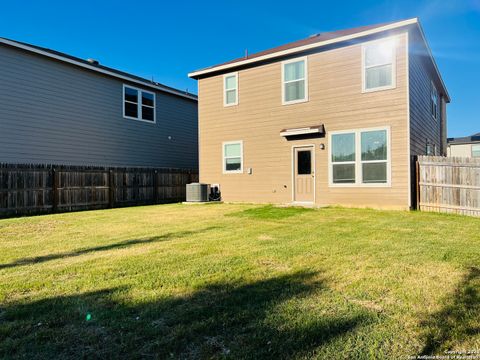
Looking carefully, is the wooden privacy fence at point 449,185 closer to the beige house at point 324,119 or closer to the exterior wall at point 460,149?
the beige house at point 324,119

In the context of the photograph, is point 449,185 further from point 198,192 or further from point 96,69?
point 96,69

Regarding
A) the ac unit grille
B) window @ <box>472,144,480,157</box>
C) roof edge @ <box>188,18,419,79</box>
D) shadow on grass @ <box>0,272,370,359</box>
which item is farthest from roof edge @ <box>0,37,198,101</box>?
window @ <box>472,144,480,157</box>

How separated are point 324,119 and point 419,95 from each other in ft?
11.5

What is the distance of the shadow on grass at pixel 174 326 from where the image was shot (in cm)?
218

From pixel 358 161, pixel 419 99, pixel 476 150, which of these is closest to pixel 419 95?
pixel 419 99

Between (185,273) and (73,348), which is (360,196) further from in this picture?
(73,348)

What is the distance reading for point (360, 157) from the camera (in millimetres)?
10508

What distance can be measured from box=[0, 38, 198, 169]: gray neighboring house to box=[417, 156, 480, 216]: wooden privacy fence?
41.5 ft

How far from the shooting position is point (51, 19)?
15055 millimetres

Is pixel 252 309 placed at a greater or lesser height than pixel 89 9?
lesser

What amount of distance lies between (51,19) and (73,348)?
1697 cm

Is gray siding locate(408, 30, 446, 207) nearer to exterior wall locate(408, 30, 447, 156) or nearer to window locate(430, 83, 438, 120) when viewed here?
exterior wall locate(408, 30, 447, 156)

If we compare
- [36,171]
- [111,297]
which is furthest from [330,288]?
[36,171]

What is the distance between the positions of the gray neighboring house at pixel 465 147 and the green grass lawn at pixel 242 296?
3257 cm
